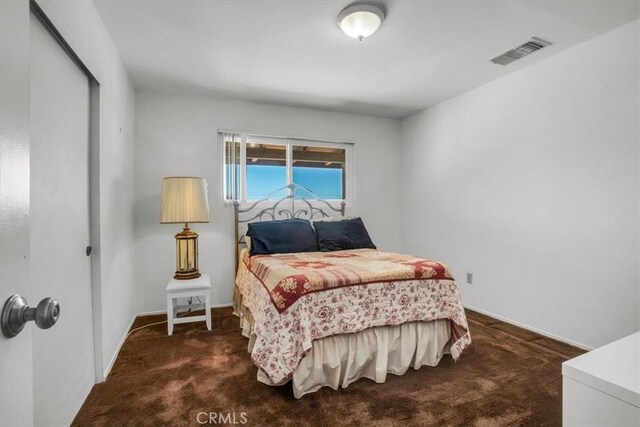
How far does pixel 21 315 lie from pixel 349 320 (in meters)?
1.72

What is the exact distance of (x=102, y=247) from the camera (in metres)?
2.11

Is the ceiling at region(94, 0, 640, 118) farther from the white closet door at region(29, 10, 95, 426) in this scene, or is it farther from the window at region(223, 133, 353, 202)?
the white closet door at region(29, 10, 95, 426)

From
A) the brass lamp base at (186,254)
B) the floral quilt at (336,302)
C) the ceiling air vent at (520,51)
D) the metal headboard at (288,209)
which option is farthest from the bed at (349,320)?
the ceiling air vent at (520,51)

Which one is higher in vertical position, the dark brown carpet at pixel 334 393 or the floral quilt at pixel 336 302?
the floral quilt at pixel 336 302

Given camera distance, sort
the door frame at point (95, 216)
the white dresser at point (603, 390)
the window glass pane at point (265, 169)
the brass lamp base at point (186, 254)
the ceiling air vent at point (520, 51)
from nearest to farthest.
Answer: the white dresser at point (603, 390) < the door frame at point (95, 216) < the ceiling air vent at point (520, 51) < the brass lamp base at point (186, 254) < the window glass pane at point (265, 169)

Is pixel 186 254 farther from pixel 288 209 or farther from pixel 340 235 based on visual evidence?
pixel 340 235

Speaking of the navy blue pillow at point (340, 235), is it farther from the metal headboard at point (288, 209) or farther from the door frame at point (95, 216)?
the door frame at point (95, 216)

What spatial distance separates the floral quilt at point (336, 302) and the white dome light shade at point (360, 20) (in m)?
1.69

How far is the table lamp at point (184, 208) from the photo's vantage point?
9.91 feet

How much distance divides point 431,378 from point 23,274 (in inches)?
87.5

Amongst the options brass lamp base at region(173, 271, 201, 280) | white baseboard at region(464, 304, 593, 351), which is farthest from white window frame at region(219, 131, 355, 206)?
white baseboard at region(464, 304, 593, 351)

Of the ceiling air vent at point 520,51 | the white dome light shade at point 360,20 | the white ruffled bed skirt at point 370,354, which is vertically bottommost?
the white ruffled bed skirt at point 370,354

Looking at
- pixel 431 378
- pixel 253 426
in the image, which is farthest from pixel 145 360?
pixel 431 378

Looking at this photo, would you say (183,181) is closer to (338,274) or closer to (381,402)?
(338,274)
